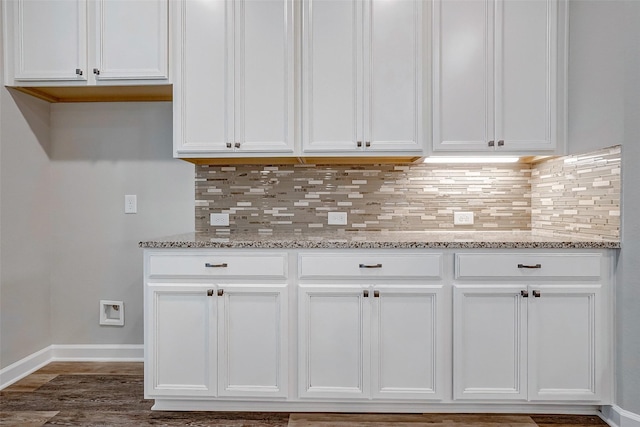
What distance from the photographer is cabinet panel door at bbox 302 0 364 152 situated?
7.09 ft

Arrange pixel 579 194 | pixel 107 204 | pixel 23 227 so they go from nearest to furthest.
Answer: pixel 579 194
pixel 23 227
pixel 107 204

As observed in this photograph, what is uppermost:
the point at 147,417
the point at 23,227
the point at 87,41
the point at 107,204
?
the point at 87,41

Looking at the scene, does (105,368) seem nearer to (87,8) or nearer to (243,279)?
(243,279)

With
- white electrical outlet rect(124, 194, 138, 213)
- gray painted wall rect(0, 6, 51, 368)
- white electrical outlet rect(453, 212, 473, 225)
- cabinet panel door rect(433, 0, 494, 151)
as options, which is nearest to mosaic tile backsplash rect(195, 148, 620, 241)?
white electrical outlet rect(453, 212, 473, 225)


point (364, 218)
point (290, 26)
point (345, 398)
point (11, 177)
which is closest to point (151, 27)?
point (290, 26)

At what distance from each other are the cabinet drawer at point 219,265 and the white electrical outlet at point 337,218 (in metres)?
0.66

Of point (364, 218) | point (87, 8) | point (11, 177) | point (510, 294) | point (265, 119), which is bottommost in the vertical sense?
point (510, 294)

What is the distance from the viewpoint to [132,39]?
88.3 inches

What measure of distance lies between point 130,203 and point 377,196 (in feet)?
5.35

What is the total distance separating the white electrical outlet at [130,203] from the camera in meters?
2.64

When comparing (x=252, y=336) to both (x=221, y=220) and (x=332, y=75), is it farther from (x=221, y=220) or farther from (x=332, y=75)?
(x=332, y=75)

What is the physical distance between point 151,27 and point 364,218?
1667 mm

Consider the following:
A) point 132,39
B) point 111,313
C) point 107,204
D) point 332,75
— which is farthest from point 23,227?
point 332,75

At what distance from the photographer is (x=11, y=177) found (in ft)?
7.73
